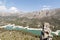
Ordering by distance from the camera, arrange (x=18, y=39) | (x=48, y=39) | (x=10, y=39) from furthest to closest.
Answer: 1. (x=18, y=39)
2. (x=10, y=39)
3. (x=48, y=39)

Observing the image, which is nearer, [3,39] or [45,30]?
[45,30]

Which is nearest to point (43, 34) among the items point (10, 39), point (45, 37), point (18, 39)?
point (45, 37)

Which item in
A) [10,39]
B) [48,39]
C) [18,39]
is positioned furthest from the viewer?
[18,39]

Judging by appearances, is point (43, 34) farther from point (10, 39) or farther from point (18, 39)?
point (18, 39)

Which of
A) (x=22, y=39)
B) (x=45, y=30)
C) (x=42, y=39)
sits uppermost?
(x=45, y=30)

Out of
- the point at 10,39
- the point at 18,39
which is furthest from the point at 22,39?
the point at 10,39

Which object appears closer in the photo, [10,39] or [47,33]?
[47,33]

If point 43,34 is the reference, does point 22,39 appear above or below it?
below

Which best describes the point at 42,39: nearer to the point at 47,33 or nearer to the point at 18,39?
the point at 47,33

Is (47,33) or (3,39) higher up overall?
(47,33)
